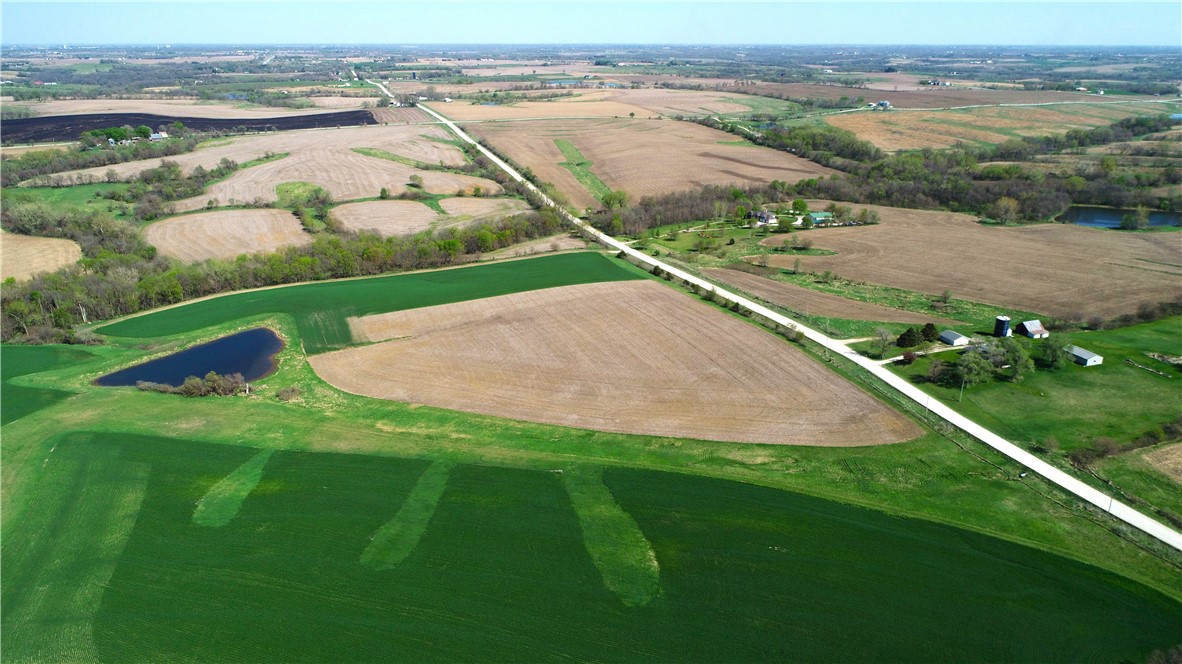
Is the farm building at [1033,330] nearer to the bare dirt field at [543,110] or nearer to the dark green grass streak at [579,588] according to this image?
the dark green grass streak at [579,588]

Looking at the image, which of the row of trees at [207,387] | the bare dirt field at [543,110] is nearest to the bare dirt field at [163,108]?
the bare dirt field at [543,110]

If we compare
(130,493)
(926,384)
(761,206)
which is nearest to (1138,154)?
(761,206)

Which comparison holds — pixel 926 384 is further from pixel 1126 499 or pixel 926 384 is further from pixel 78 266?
pixel 78 266

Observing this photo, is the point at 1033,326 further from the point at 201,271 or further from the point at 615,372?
the point at 201,271

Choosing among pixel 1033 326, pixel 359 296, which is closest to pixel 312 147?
pixel 359 296

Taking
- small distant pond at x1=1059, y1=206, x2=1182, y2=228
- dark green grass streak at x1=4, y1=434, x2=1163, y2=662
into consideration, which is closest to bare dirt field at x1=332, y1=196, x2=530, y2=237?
dark green grass streak at x1=4, y1=434, x2=1163, y2=662

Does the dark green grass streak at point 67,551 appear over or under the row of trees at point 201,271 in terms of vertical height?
under
